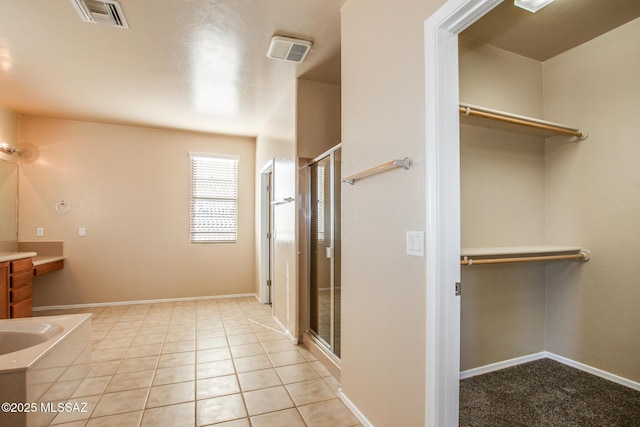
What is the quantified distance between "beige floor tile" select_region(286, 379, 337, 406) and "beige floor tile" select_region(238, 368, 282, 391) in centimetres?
16

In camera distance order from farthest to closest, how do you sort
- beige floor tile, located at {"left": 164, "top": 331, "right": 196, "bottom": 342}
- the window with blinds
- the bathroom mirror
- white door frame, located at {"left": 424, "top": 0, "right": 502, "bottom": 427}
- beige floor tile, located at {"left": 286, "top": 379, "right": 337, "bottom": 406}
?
the window with blinds < the bathroom mirror < beige floor tile, located at {"left": 164, "top": 331, "right": 196, "bottom": 342} < beige floor tile, located at {"left": 286, "top": 379, "right": 337, "bottom": 406} < white door frame, located at {"left": 424, "top": 0, "right": 502, "bottom": 427}

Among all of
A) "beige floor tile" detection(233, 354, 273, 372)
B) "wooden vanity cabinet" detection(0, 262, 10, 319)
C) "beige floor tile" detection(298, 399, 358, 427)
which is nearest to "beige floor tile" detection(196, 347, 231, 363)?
"beige floor tile" detection(233, 354, 273, 372)

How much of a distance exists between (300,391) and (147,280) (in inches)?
143

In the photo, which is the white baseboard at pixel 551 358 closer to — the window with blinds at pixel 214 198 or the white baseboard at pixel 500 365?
the white baseboard at pixel 500 365

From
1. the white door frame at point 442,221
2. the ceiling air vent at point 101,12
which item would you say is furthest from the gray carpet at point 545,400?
the ceiling air vent at point 101,12

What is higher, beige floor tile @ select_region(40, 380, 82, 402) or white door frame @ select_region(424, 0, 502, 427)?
white door frame @ select_region(424, 0, 502, 427)

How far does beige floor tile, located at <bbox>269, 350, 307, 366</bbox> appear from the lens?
2.93 metres

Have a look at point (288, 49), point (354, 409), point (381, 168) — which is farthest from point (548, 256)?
point (288, 49)

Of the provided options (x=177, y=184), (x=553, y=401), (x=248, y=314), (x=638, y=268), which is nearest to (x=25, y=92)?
(x=177, y=184)

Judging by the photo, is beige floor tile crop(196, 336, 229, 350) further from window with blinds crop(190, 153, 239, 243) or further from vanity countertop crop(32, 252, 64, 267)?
vanity countertop crop(32, 252, 64, 267)

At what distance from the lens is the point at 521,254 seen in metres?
2.45

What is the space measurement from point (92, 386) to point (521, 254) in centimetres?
339

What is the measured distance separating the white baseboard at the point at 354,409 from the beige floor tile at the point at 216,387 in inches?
30.3

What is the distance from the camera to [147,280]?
503cm
